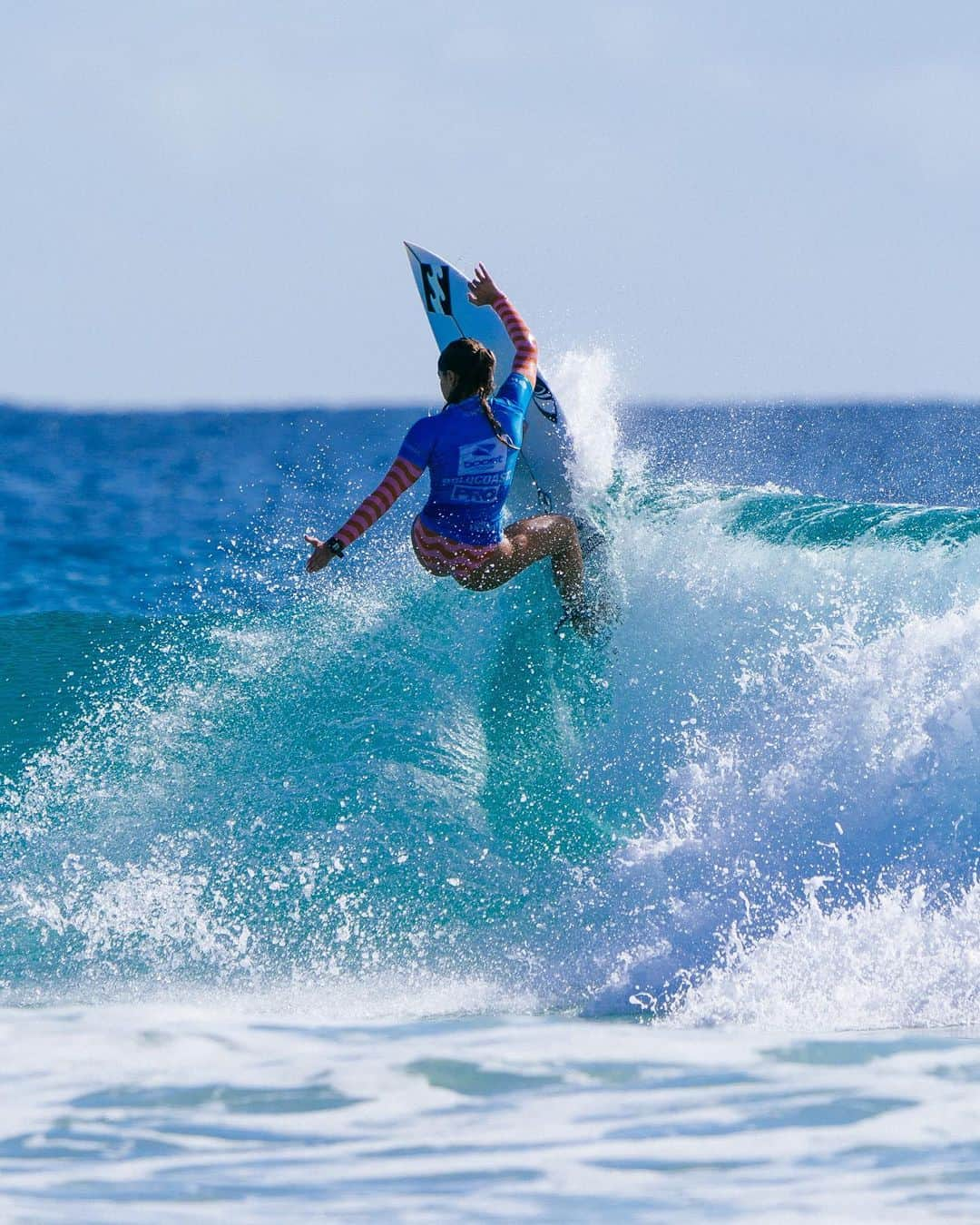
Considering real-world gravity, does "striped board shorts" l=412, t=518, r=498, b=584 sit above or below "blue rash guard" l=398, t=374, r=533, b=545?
below

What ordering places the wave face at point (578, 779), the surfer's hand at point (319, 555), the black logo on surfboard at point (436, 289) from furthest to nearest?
the black logo on surfboard at point (436, 289)
the surfer's hand at point (319, 555)
the wave face at point (578, 779)

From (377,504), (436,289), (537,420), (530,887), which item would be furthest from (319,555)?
(436,289)

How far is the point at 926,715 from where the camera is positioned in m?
5.61

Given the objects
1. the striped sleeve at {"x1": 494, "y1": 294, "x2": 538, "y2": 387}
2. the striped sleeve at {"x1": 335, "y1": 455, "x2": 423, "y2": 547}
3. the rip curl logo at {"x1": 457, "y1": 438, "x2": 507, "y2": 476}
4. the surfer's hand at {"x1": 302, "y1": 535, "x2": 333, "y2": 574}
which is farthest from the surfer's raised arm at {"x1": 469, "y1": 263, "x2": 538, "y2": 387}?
the surfer's hand at {"x1": 302, "y1": 535, "x2": 333, "y2": 574}

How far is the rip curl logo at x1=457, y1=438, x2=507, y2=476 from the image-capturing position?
18.2 ft

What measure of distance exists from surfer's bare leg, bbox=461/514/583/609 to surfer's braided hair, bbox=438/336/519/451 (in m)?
0.55

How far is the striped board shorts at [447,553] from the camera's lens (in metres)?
5.77

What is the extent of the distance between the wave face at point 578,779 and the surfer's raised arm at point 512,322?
84cm

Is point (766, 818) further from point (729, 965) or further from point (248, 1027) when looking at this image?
point (248, 1027)

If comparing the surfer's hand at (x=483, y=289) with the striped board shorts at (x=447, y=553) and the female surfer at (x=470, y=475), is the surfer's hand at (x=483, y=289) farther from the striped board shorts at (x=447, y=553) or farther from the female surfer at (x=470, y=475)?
the striped board shorts at (x=447, y=553)

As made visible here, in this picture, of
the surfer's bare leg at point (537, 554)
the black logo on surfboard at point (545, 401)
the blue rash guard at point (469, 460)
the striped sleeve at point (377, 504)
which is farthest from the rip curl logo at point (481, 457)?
the black logo on surfboard at point (545, 401)

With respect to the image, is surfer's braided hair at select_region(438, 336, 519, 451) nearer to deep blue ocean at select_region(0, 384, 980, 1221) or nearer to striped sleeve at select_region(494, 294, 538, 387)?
striped sleeve at select_region(494, 294, 538, 387)

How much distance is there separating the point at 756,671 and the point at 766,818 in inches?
32.9

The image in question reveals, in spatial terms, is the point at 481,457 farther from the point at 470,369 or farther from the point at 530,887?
the point at 530,887
